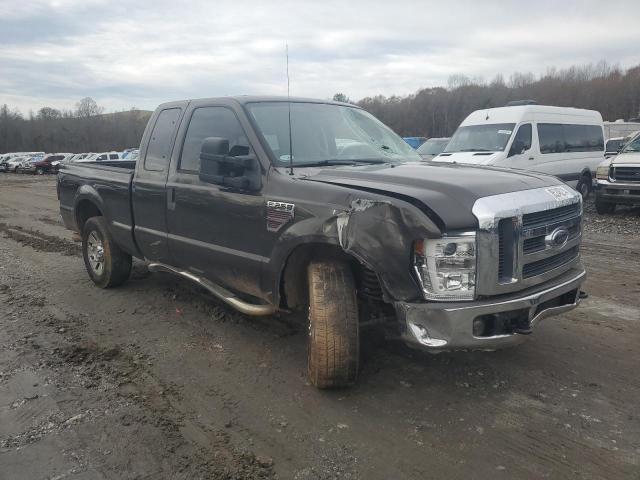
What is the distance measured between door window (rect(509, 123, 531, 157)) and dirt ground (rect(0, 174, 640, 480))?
665cm

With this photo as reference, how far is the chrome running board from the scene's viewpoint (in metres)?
3.96

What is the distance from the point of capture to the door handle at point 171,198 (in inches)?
185

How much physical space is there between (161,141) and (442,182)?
2.91m

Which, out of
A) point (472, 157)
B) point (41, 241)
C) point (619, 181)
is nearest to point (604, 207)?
point (619, 181)

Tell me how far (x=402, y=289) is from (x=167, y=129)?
3.04 meters

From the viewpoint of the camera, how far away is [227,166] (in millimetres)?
3973

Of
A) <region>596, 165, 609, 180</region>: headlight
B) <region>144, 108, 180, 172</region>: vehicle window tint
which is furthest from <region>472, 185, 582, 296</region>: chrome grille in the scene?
<region>596, 165, 609, 180</region>: headlight

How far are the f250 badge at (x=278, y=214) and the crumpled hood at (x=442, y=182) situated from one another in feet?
0.84

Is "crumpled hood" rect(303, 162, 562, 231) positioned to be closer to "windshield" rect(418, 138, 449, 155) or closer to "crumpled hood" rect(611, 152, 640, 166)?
"crumpled hood" rect(611, 152, 640, 166)

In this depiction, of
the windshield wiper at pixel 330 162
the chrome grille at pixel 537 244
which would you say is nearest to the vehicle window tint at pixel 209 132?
the windshield wiper at pixel 330 162

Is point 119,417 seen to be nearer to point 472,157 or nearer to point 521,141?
point 472,157

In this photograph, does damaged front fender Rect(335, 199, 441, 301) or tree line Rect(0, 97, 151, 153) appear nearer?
damaged front fender Rect(335, 199, 441, 301)

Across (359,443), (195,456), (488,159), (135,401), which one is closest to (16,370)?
(135,401)

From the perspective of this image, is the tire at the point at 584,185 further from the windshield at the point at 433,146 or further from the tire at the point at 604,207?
the windshield at the point at 433,146
